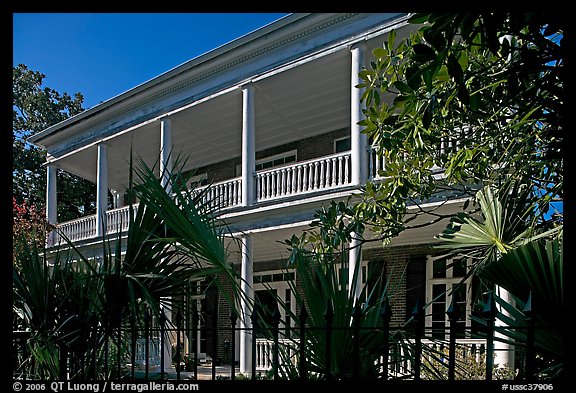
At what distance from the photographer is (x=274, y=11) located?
2.00 m

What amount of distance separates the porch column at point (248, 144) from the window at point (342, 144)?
3248mm

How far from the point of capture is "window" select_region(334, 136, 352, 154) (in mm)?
13237

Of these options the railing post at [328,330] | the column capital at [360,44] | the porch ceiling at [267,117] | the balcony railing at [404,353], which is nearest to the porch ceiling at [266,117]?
the porch ceiling at [267,117]

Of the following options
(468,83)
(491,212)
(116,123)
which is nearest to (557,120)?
(468,83)

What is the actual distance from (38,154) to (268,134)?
18052 mm

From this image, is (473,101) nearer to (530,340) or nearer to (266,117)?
(530,340)

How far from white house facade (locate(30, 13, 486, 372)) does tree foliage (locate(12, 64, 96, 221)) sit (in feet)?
33.4

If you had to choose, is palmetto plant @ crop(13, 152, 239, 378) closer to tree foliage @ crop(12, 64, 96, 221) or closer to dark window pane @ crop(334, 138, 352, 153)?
dark window pane @ crop(334, 138, 352, 153)

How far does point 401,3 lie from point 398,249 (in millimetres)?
11707

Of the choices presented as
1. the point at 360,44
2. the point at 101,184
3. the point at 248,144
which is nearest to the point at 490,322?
the point at 360,44

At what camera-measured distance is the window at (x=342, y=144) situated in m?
13.2

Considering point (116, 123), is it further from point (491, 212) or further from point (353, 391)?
point (353, 391)

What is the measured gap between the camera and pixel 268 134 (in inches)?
564

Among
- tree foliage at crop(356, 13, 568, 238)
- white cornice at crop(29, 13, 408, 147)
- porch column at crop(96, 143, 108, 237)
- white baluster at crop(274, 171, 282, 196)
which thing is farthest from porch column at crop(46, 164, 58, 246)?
tree foliage at crop(356, 13, 568, 238)
